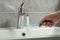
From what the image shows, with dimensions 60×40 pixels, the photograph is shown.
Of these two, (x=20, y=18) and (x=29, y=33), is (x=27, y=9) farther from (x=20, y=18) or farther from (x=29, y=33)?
(x=29, y=33)

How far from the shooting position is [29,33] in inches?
43.4

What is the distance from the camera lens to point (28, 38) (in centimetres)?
107

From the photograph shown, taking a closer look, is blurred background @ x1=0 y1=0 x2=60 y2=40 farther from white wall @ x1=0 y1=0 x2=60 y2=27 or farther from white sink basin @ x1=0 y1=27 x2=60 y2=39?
white sink basin @ x1=0 y1=27 x2=60 y2=39

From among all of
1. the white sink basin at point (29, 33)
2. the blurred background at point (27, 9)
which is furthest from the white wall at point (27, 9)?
the white sink basin at point (29, 33)

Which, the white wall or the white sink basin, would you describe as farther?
the white wall

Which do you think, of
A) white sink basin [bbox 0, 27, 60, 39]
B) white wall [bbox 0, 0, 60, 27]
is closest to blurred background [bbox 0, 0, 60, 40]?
white wall [bbox 0, 0, 60, 27]

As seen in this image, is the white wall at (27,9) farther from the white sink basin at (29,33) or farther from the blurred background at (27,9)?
the white sink basin at (29,33)

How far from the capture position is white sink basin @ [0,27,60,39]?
3.48ft

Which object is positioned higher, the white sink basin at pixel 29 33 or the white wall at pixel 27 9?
the white wall at pixel 27 9

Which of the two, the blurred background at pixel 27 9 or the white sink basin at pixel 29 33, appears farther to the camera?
the blurred background at pixel 27 9

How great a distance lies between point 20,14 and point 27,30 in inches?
6.4

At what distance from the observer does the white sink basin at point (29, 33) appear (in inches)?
41.8

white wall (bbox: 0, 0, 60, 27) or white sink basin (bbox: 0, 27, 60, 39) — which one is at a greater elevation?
white wall (bbox: 0, 0, 60, 27)

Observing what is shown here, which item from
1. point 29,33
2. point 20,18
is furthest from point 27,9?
point 29,33
